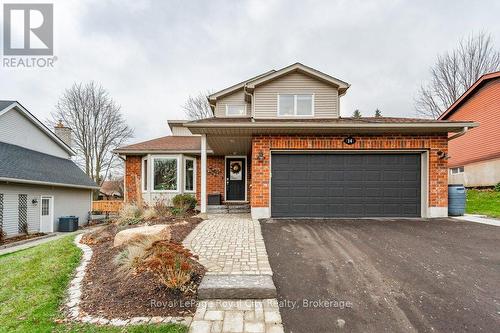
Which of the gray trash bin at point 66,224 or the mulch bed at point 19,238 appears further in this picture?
the gray trash bin at point 66,224

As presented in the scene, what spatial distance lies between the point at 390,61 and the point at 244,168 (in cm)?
1336

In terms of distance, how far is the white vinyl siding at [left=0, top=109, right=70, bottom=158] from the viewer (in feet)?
39.5

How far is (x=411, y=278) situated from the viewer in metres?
3.39

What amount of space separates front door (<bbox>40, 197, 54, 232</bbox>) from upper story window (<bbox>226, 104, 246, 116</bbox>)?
431 inches

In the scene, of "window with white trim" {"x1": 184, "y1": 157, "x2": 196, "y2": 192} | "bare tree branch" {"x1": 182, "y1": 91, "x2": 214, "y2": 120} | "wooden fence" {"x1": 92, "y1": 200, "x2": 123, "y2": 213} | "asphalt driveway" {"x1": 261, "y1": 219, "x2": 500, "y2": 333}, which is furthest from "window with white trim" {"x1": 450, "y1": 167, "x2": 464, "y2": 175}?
"wooden fence" {"x1": 92, "y1": 200, "x2": 123, "y2": 213}

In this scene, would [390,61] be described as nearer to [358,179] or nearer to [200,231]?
[358,179]

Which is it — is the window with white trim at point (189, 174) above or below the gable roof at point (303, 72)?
below

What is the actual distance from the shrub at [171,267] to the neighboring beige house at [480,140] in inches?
639

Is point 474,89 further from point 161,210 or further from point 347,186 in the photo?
point 161,210

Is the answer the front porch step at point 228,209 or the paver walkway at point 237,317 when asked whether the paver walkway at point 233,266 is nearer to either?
the paver walkway at point 237,317

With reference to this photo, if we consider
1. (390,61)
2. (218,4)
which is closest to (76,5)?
(218,4)

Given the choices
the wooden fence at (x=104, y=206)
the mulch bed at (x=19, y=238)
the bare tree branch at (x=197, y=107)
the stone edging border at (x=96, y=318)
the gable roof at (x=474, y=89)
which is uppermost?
the bare tree branch at (x=197, y=107)

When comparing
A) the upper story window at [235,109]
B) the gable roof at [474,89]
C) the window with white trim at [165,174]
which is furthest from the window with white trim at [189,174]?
the gable roof at [474,89]

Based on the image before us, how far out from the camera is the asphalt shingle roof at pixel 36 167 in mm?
10469
